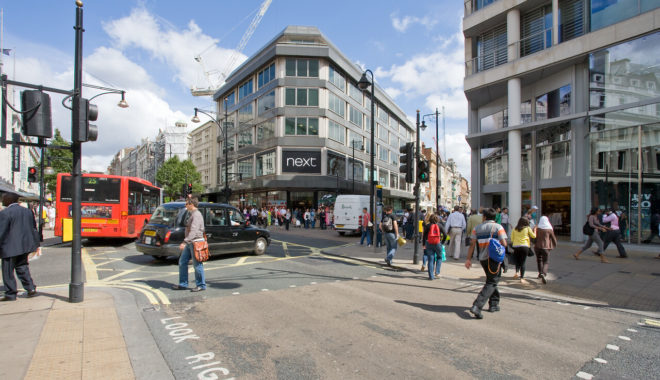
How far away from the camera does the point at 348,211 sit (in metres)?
19.3


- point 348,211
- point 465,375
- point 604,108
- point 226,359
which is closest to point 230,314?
point 226,359

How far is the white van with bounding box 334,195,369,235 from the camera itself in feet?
62.4

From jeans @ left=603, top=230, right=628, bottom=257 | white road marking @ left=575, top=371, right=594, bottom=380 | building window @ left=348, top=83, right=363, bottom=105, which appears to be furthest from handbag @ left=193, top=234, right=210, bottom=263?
building window @ left=348, top=83, right=363, bottom=105

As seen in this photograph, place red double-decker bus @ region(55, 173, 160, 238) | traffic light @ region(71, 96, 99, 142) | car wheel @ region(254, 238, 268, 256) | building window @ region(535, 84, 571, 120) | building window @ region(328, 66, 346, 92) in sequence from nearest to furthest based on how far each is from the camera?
traffic light @ region(71, 96, 99, 142) → car wheel @ region(254, 238, 268, 256) → red double-decker bus @ region(55, 173, 160, 238) → building window @ region(535, 84, 571, 120) → building window @ region(328, 66, 346, 92)

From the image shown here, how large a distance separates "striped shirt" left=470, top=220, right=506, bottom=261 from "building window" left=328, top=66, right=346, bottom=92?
116 feet

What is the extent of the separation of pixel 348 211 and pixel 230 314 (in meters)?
14.6

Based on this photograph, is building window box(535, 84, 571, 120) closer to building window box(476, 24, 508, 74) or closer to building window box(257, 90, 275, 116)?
building window box(476, 24, 508, 74)

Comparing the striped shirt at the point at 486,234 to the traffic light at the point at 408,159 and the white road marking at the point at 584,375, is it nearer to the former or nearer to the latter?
the white road marking at the point at 584,375

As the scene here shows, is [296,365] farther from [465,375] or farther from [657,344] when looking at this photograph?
[657,344]

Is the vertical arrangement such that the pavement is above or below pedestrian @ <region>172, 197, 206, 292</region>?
below

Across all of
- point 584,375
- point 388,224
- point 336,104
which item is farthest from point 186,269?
point 336,104

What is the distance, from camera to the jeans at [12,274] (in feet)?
17.3

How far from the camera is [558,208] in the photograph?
16.0 m

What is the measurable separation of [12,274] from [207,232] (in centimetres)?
432
